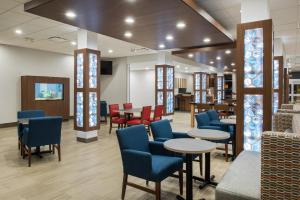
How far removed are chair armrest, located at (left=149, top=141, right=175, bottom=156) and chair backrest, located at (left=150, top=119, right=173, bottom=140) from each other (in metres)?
0.30

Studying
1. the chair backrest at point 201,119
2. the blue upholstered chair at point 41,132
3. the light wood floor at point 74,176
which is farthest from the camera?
the chair backrest at point 201,119

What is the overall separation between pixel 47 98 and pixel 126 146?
720 centimetres

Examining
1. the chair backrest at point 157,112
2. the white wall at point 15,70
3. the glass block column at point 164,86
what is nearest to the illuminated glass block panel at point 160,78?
the glass block column at point 164,86

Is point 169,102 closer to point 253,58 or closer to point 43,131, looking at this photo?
point 43,131

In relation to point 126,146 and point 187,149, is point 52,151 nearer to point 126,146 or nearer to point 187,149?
point 126,146

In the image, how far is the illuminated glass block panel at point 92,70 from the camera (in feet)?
19.0

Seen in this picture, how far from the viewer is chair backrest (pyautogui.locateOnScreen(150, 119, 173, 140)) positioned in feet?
11.5

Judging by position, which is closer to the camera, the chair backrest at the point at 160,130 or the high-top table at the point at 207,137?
the high-top table at the point at 207,137

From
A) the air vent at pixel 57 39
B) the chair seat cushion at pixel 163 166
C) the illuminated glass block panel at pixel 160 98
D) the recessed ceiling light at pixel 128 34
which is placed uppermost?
the air vent at pixel 57 39

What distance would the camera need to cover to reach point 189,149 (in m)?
2.54

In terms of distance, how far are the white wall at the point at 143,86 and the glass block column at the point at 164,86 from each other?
467 cm

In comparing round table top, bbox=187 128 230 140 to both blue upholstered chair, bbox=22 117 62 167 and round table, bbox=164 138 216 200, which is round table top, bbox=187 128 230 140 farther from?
blue upholstered chair, bbox=22 117 62 167

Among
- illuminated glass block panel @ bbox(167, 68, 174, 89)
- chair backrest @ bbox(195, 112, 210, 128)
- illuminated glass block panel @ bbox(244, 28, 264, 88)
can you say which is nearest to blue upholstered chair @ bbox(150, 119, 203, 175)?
chair backrest @ bbox(195, 112, 210, 128)

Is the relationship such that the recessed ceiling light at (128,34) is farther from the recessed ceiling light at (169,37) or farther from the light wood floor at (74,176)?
the light wood floor at (74,176)
